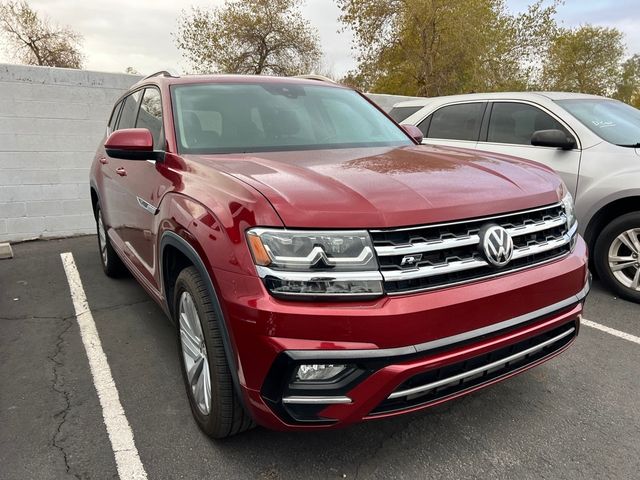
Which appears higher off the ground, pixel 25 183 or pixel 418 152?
pixel 418 152

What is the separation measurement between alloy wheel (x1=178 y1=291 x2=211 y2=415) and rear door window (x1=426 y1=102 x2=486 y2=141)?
4174 mm

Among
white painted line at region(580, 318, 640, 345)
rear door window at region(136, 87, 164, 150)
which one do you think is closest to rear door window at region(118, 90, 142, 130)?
rear door window at region(136, 87, 164, 150)

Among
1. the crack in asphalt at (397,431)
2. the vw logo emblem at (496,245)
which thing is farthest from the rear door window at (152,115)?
the crack in asphalt at (397,431)

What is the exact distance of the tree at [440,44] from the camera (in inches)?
798

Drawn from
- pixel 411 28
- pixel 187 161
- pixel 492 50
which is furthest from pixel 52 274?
pixel 492 50

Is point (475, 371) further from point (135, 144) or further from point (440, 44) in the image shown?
point (440, 44)

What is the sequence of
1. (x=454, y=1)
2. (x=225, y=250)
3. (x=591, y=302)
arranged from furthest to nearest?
(x=454, y=1) → (x=591, y=302) → (x=225, y=250)

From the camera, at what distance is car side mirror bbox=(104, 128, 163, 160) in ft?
8.79

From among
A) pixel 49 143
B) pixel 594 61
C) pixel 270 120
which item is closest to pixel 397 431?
pixel 270 120

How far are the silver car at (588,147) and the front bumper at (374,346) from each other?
9.02ft

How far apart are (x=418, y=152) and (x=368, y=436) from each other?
1.60 meters

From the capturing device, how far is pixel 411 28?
2095cm

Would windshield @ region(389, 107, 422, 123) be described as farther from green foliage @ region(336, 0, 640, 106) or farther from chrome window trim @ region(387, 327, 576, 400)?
green foliage @ region(336, 0, 640, 106)

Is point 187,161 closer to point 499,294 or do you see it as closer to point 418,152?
point 418,152
